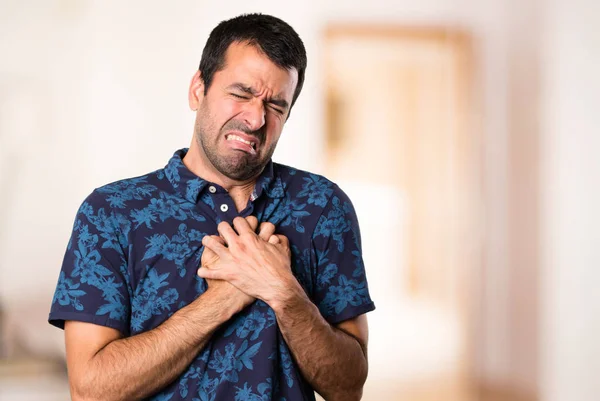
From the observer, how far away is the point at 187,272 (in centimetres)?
147

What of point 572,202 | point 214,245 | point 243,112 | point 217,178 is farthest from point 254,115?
point 572,202

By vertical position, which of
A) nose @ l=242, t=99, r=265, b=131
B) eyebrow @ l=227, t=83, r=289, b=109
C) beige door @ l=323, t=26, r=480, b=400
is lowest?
beige door @ l=323, t=26, r=480, b=400

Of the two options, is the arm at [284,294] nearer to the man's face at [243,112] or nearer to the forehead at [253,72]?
the man's face at [243,112]

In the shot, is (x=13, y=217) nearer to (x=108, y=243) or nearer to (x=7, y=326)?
(x=7, y=326)

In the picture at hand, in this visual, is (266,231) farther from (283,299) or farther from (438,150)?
(438,150)

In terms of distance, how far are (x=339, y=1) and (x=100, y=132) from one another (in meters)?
1.44

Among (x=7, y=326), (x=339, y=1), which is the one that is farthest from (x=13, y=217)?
(x=339, y=1)

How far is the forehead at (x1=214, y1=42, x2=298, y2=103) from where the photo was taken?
1537mm

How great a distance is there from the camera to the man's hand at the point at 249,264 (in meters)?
1.40

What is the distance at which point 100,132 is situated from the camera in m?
3.76

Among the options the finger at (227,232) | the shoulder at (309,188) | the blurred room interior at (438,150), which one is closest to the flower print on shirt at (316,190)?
the shoulder at (309,188)

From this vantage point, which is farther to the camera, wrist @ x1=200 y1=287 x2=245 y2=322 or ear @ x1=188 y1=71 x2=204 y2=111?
ear @ x1=188 y1=71 x2=204 y2=111

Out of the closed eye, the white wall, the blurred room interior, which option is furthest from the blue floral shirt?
the white wall

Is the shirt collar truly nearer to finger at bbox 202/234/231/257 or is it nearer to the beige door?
finger at bbox 202/234/231/257
